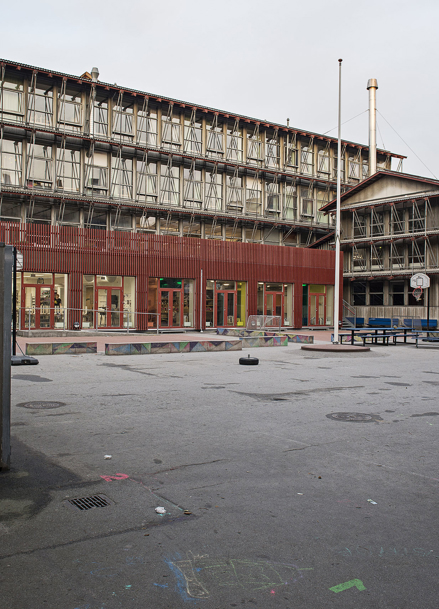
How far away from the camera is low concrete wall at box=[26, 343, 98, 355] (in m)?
17.7

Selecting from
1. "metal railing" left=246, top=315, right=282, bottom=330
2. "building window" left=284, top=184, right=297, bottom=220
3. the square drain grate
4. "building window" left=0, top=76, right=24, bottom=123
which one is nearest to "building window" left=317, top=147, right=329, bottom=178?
"building window" left=284, top=184, right=297, bottom=220

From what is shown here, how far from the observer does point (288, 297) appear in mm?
42312

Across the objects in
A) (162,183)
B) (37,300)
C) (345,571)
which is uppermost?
(162,183)

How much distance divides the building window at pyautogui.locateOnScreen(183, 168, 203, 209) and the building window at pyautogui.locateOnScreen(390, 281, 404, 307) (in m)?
18.7

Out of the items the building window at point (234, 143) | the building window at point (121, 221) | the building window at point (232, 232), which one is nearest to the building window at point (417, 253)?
the building window at point (232, 232)

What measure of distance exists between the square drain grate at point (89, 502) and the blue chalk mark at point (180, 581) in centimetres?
112

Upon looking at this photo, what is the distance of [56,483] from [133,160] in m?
41.2

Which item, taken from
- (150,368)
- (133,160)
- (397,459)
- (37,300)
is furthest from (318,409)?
(133,160)

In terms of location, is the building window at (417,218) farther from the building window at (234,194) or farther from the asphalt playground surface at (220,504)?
the asphalt playground surface at (220,504)

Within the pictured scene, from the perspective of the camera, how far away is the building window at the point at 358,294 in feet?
164

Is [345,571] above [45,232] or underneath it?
underneath

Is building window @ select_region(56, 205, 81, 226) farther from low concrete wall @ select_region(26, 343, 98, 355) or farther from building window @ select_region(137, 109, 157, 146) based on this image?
low concrete wall @ select_region(26, 343, 98, 355)

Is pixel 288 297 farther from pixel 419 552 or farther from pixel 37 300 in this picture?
pixel 419 552

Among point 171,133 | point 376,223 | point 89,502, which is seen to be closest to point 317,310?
point 376,223
